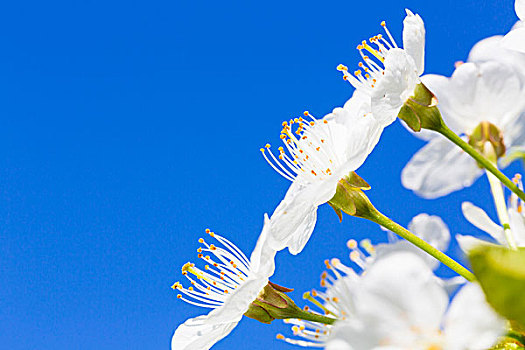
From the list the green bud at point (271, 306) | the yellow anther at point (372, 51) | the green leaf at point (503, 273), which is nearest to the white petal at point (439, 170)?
the yellow anther at point (372, 51)

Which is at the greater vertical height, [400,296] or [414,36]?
[414,36]

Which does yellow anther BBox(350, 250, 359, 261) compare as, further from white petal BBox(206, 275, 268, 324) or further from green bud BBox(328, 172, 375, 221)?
white petal BBox(206, 275, 268, 324)

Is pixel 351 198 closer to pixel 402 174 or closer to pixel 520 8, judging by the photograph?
pixel 402 174

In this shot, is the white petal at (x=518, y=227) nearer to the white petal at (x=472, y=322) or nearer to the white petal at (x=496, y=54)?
the white petal at (x=496, y=54)

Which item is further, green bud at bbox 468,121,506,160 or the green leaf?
green bud at bbox 468,121,506,160

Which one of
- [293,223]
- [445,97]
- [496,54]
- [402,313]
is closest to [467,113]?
[445,97]

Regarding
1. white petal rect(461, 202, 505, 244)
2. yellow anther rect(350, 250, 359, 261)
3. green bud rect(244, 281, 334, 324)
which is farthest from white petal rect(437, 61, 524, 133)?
green bud rect(244, 281, 334, 324)

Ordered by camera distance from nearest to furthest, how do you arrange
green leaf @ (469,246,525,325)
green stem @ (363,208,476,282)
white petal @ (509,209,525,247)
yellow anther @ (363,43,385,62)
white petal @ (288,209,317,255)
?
green leaf @ (469,246,525,325) → green stem @ (363,208,476,282) → white petal @ (509,209,525,247) → white petal @ (288,209,317,255) → yellow anther @ (363,43,385,62)
